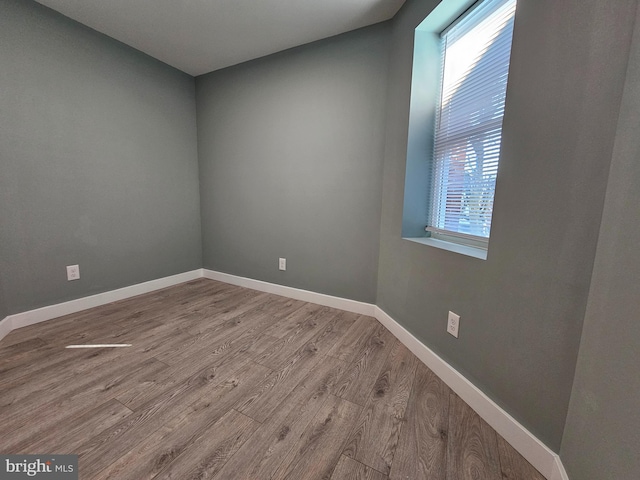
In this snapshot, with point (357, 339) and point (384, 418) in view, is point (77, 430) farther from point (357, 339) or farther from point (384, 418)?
point (357, 339)

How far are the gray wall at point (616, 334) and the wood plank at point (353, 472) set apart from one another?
2.06 ft

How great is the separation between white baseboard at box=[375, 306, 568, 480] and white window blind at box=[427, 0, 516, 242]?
75 cm

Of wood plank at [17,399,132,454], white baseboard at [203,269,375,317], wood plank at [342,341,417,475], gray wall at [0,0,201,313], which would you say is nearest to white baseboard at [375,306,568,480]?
wood plank at [342,341,417,475]

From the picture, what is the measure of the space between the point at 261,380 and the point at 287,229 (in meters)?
1.47

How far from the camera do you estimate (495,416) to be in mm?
1099

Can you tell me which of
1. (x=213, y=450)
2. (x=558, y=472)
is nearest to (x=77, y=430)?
(x=213, y=450)

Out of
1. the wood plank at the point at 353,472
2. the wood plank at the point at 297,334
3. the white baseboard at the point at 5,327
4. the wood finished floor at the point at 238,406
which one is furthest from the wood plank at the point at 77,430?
the white baseboard at the point at 5,327

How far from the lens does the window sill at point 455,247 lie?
127 cm

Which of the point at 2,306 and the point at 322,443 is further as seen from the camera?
the point at 2,306

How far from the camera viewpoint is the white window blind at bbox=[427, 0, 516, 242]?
4.15 ft

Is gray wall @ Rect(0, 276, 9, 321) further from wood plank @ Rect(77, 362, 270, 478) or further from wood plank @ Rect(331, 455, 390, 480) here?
wood plank @ Rect(331, 455, 390, 480)

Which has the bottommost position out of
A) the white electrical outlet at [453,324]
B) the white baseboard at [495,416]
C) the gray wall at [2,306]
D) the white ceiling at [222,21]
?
the white baseboard at [495,416]

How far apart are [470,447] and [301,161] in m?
2.24

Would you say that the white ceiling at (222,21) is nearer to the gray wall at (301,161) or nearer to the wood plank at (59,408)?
the gray wall at (301,161)
